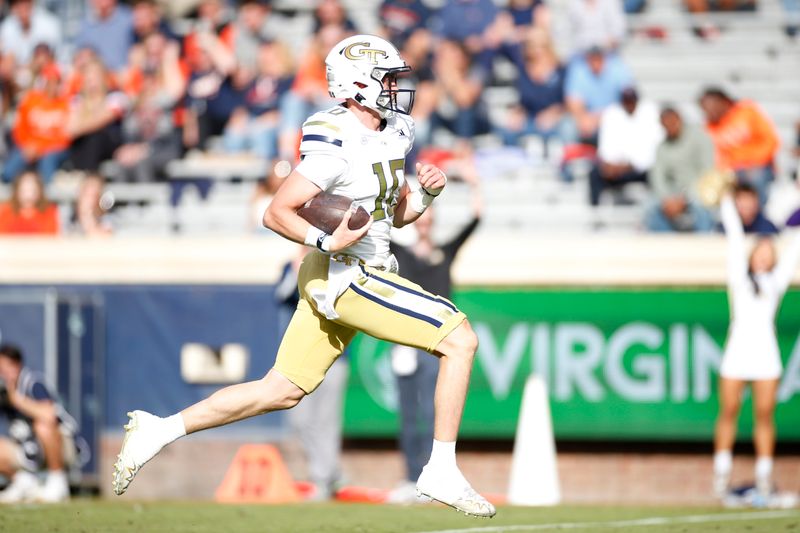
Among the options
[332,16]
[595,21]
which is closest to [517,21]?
[595,21]

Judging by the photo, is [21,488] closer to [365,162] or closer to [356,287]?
[356,287]

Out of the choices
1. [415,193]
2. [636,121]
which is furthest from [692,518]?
[636,121]

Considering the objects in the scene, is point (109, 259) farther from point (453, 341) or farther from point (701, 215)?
point (453, 341)

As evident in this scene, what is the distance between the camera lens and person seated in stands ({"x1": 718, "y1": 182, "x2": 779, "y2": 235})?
33.6 feet

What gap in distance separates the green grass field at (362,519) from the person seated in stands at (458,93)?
4.22 meters

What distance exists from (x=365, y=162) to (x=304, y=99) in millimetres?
6644

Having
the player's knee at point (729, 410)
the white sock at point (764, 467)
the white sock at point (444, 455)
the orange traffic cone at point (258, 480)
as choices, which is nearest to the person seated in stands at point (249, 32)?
the orange traffic cone at point (258, 480)

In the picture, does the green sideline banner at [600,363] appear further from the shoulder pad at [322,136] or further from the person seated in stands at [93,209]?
the shoulder pad at [322,136]

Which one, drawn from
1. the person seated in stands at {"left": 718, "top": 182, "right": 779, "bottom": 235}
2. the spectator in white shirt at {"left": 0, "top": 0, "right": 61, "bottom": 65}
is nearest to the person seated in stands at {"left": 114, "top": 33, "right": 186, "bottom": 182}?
the spectator in white shirt at {"left": 0, "top": 0, "right": 61, "bottom": 65}

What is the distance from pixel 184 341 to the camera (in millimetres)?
11273

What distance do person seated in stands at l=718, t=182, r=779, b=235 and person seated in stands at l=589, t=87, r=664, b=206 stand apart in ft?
4.03

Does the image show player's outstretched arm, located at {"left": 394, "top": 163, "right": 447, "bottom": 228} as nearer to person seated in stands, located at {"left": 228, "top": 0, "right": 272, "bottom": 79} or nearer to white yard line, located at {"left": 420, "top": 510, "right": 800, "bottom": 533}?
white yard line, located at {"left": 420, "top": 510, "right": 800, "bottom": 533}

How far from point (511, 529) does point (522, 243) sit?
398cm

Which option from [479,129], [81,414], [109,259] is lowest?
[81,414]
